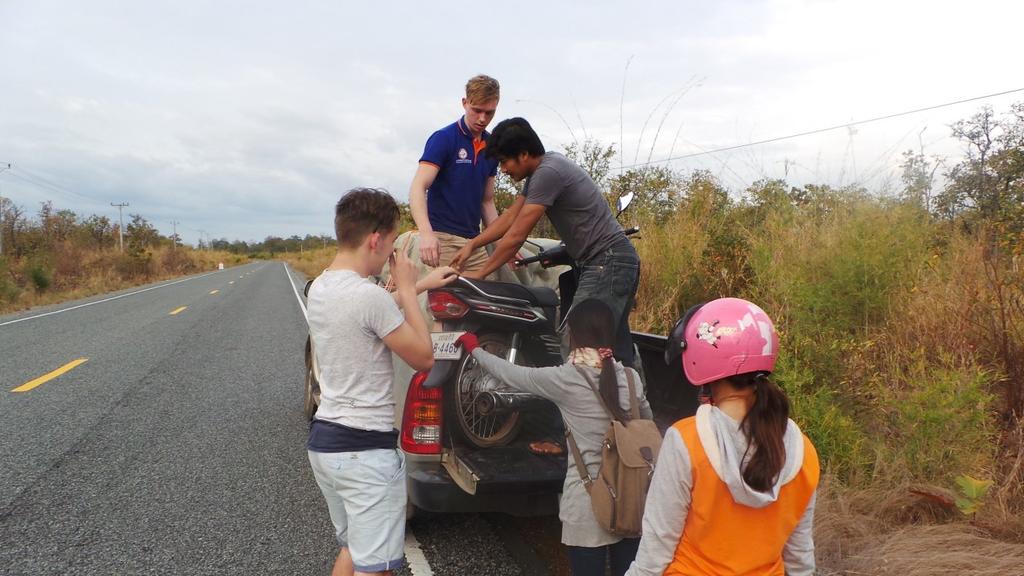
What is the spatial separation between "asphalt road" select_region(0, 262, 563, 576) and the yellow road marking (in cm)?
5

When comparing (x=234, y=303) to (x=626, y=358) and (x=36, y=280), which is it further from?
(x=626, y=358)

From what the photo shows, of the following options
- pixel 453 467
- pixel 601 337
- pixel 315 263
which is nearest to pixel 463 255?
pixel 453 467

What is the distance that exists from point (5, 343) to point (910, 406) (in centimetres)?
1272

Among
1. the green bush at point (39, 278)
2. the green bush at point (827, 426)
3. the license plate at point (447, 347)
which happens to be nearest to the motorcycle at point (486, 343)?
the license plate at point (447, 347)

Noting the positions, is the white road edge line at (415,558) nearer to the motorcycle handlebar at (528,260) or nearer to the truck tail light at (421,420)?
the truck tail light at (421,420)

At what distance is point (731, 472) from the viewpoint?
158 cm

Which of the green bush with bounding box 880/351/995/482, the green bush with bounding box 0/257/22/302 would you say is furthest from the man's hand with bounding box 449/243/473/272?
the green bush with bounding box 0/257/22/302

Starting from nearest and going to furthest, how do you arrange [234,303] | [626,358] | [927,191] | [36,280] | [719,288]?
[626,358]
[927,191]
[719,288]
[234,303]
[36,280]

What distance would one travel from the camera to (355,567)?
220 cm

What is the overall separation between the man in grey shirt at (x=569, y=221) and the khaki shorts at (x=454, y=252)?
18.9 inches

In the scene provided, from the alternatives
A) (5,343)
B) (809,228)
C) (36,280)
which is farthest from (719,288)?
(36,280)

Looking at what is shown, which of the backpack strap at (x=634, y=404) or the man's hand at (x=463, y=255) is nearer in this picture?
the backpack strap at (x=634, y=404)

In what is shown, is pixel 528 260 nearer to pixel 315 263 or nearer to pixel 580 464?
pixel 580 464

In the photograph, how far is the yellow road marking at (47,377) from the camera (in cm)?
725
